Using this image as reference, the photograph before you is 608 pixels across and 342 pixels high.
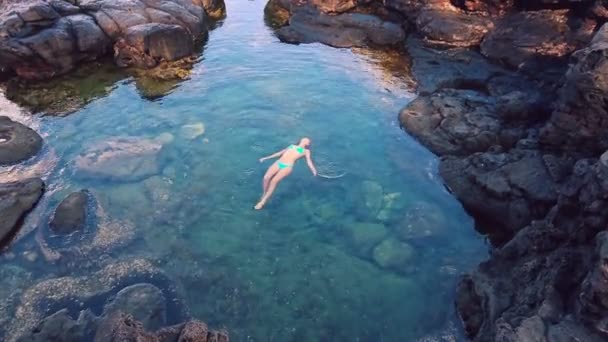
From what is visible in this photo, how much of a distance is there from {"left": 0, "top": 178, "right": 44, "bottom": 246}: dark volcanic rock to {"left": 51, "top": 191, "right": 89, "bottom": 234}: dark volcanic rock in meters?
1.06

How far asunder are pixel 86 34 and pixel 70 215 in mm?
12558

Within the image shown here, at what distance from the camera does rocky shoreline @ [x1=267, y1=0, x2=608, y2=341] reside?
29.2 feet

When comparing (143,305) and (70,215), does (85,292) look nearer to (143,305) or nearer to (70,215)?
(143,305)

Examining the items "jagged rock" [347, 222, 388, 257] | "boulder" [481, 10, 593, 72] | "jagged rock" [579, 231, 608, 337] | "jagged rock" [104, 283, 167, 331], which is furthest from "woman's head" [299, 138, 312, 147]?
"boulder" [481, 10, 593, 72]

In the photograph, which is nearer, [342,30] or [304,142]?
[304,142]

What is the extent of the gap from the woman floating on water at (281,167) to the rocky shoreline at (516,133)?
4532mm

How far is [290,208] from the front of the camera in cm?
1427

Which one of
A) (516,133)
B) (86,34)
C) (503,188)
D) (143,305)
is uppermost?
(516,133)

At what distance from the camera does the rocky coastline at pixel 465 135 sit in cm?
910

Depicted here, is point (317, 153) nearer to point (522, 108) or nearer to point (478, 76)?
point (522, 108)

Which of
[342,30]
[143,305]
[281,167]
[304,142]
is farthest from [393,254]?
[342,30]

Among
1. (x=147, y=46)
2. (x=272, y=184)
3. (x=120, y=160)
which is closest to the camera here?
(x=272, y=184)

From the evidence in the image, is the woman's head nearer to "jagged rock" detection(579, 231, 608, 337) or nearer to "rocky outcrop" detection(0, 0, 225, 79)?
"jagged rock" detection(579, 231, 608, 337)

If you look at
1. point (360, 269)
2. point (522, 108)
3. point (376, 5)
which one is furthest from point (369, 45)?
point (360, 269)
